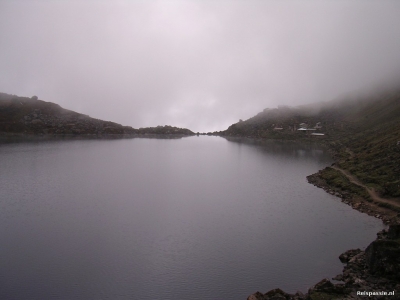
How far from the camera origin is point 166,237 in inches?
1255

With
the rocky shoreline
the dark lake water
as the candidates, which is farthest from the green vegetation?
the rocky shoreline

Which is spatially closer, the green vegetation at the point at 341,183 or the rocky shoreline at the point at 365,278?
the rocky shoreline at the point at 365,278

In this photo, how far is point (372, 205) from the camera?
4122cm

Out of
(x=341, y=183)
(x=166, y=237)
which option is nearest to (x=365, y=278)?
(x=166, y=237)

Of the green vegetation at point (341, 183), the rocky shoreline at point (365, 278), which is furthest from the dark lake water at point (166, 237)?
the green vegetation at point (341, 183)

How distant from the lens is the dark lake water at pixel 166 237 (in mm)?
23188

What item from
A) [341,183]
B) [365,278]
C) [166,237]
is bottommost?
[166,237]

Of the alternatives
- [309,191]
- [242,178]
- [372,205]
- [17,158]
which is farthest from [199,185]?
[17,158]

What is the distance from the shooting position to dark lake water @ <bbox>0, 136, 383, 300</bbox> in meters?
23.2

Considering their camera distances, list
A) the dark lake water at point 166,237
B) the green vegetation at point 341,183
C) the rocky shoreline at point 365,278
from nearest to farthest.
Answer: the rocky shoreline at point 365,278
the dark lake water at point 166,237
the green vegetation at point 341,183

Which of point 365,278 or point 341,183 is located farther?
point 341,183

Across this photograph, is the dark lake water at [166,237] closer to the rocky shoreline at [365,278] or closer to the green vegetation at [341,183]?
the rocky shoreline at [365,278]

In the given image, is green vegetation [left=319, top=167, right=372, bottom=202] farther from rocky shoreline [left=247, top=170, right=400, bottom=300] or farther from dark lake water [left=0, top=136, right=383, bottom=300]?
rocky shoreline [left=247, top=170, right=400, bottom=300]

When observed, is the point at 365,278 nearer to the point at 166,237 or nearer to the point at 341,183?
the point at 166,237
